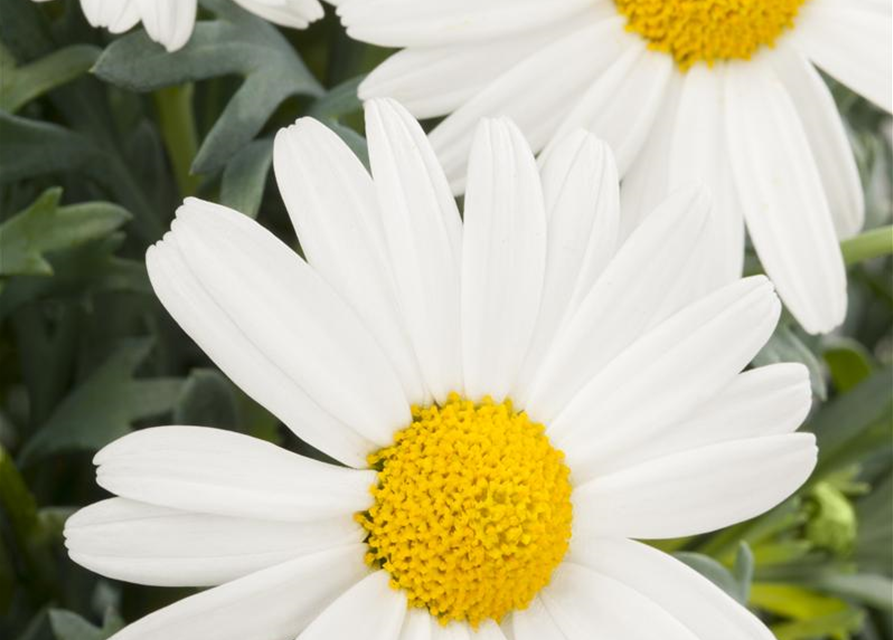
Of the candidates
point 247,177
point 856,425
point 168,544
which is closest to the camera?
point 168,544

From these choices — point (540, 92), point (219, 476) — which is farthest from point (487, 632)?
point (540, 92)

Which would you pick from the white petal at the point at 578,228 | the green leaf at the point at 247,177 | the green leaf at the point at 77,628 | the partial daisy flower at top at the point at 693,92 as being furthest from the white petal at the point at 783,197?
the green leaf at the point at 77,628

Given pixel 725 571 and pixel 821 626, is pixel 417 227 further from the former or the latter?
pixel 821 626

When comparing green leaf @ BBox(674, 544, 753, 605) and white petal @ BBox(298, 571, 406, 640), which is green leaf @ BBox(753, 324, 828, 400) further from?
white petal @ BBox(298, 571, 406, 640)

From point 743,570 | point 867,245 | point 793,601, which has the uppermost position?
point 867,245

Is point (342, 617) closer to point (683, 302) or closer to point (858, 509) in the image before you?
point (683, 302)

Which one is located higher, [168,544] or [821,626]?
[168,544]

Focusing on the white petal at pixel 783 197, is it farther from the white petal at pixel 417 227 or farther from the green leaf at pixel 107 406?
the green leaf at pixel 107 406

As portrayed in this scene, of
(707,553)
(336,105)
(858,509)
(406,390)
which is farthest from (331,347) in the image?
(858,509)
